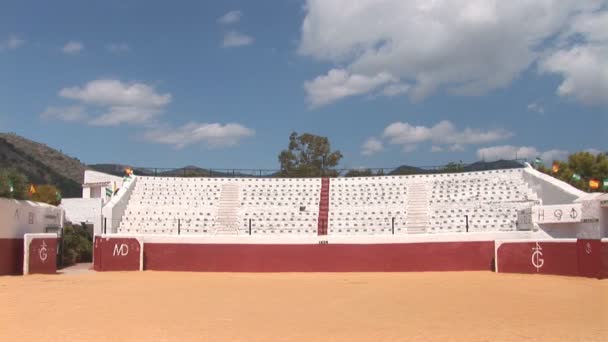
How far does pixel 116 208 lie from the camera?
91.5 ft

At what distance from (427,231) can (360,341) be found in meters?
19.2

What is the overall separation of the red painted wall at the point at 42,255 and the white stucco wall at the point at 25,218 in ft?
2.39

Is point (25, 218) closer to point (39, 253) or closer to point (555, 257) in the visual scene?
point (39, 253)

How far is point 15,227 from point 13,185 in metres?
1.65

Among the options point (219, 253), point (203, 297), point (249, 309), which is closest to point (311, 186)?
point (219, 253)

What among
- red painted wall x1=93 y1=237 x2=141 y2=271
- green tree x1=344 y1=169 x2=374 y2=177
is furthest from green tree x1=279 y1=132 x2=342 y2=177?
red painted wall x1=93 y1=237 x2=141 y2=271

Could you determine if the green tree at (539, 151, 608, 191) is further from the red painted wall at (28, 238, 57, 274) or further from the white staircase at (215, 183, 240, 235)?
the red painted wall at (28, 238, 57, 274)

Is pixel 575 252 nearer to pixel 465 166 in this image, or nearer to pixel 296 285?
pixel 296 285

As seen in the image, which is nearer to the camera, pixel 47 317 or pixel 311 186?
pixel 47 317

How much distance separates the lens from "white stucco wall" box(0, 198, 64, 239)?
20.2m

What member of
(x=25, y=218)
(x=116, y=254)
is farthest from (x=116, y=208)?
(x=25, y=218)

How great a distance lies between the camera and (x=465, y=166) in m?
33.6

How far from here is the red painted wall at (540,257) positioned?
18641 mm

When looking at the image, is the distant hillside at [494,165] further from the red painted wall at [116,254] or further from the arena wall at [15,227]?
the arena wall at [15,227]
